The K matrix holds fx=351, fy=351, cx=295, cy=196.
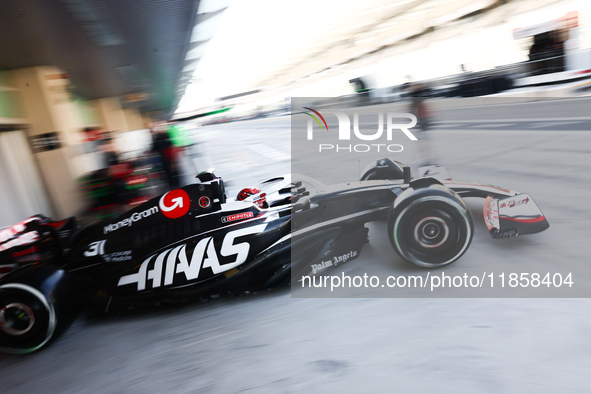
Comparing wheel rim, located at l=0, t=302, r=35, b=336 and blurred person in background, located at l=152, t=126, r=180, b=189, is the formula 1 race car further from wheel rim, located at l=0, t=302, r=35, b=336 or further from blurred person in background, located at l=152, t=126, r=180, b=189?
blurred person in background, located at l=152, t=126, r=180, b=189

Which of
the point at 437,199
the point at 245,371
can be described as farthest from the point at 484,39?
the point at 245,371

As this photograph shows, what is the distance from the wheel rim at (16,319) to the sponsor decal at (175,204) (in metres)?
1.02

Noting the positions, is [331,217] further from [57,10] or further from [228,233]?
[57,10]

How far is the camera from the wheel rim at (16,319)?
2193mm

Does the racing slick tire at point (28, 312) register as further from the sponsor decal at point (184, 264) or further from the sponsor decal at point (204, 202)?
the sponsor decal at point (204, 202)

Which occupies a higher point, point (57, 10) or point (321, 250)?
point (57, 10)

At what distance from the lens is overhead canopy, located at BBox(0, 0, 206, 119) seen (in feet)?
13.6

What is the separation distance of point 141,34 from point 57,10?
2.34m

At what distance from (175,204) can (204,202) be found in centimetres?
21

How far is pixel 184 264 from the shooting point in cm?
236

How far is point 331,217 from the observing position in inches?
98.3

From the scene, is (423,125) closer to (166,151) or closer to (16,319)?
(16,319)

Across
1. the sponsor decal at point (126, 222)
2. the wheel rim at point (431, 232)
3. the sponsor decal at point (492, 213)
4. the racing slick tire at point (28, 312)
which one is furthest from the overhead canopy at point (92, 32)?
the sponsor decal at point (492, 213)

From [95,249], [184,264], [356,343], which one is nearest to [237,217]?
[184,264]
